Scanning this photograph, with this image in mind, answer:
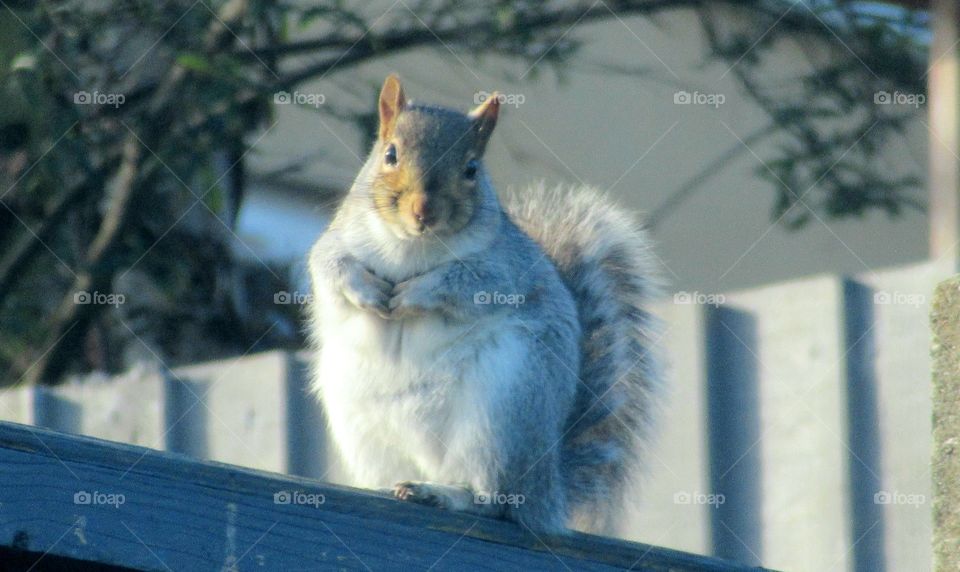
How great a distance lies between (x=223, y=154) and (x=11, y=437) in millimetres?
2689

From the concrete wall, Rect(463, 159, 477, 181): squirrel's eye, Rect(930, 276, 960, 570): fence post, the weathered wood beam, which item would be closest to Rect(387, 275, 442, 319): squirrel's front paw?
Rect(463, 159, 477, 181): squirrel's eye

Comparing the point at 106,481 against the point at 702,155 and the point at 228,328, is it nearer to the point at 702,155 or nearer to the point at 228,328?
the point at 228,328

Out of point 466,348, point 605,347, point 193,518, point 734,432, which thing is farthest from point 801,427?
point 193,518

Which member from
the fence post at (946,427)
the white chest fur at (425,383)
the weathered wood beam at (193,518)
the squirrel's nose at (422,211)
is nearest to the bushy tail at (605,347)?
the white chest fur at (425,383)

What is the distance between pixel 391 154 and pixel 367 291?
8.4 inches

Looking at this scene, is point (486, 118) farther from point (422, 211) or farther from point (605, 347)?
point (605, 347)

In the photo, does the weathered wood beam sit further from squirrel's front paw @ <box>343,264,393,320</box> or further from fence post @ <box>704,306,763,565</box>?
fence post @ <box>704,306,763,565</box>

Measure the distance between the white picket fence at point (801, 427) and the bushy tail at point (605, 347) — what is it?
5 centimetres

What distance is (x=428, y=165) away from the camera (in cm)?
209

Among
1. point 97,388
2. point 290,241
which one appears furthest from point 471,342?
point 290,241

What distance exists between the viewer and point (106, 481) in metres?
1.28

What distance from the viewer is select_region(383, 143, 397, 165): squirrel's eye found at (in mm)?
2139

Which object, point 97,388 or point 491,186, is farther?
point 97,388

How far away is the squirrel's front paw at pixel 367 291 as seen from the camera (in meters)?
2.03
